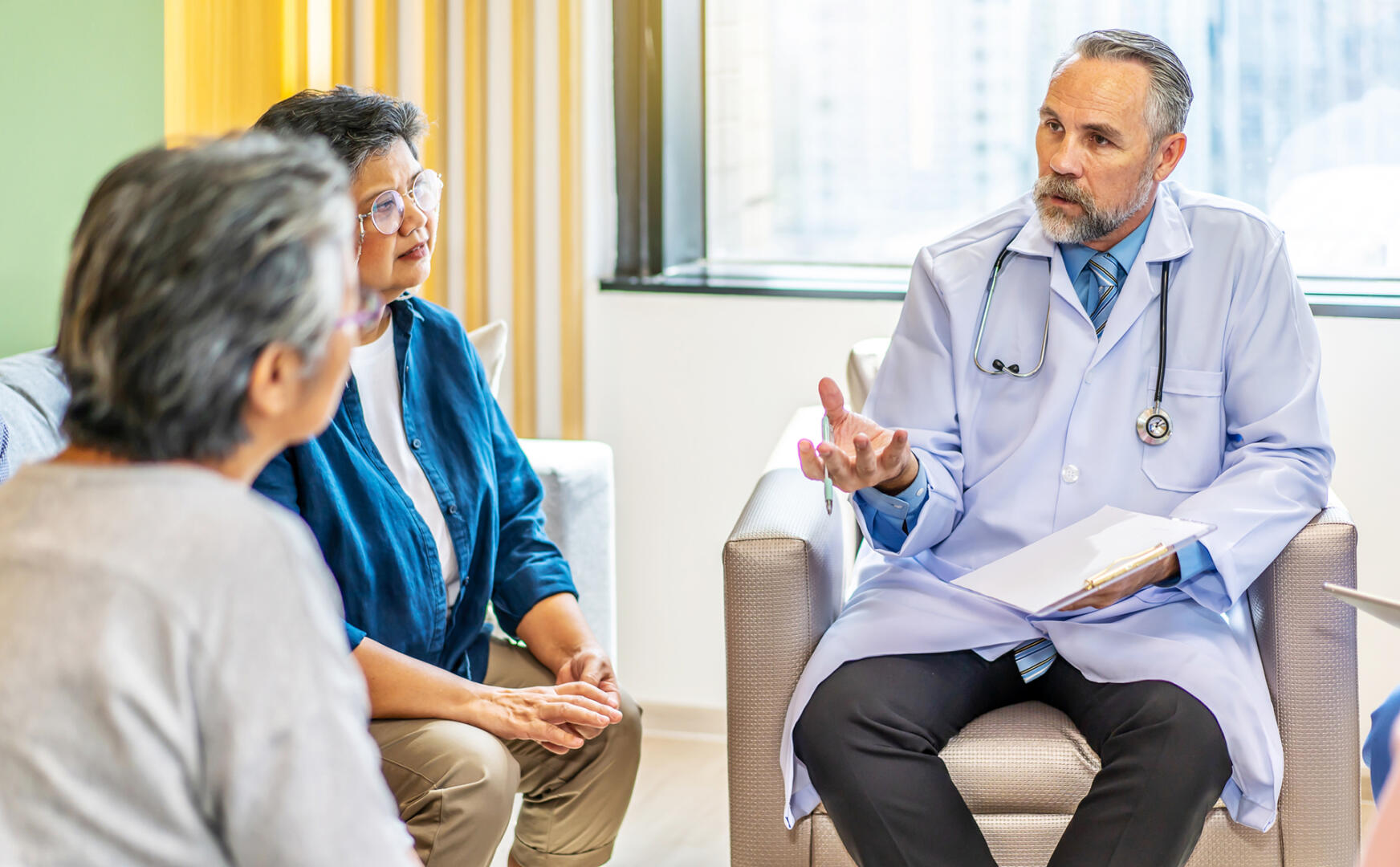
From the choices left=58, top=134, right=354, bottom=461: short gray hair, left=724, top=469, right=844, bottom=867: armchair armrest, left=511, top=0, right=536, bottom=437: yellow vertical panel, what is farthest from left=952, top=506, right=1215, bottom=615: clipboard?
left=511, top=0, right=536, bottom=437: yellow vertical panel

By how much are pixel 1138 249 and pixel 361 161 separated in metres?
1.14

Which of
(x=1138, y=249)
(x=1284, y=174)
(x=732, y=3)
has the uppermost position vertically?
(x=732, y=3)

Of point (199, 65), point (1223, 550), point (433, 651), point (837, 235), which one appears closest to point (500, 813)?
point (433, 651)

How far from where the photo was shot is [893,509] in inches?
71.7

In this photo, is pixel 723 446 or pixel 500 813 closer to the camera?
pixel 500 813

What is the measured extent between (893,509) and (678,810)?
0.96m

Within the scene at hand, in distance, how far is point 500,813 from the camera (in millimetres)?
1552

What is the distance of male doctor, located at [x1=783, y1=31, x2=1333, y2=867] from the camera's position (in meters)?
1.59

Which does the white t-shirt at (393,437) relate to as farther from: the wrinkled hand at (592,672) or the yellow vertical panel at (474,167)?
the yellow vertical panel at (474,167)

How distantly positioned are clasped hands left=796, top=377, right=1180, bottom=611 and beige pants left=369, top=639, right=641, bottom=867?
0.45 meters

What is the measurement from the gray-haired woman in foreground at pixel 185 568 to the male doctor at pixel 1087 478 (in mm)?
987

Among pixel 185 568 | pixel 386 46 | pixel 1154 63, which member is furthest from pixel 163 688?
pixel 386 46

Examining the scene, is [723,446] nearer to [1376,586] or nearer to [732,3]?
[732,3]

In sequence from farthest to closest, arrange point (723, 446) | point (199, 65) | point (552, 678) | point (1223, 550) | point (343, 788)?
point (723, 446)
point (199, 65)
point (552, 678)
point (1223, 550)
point (343, 788)
